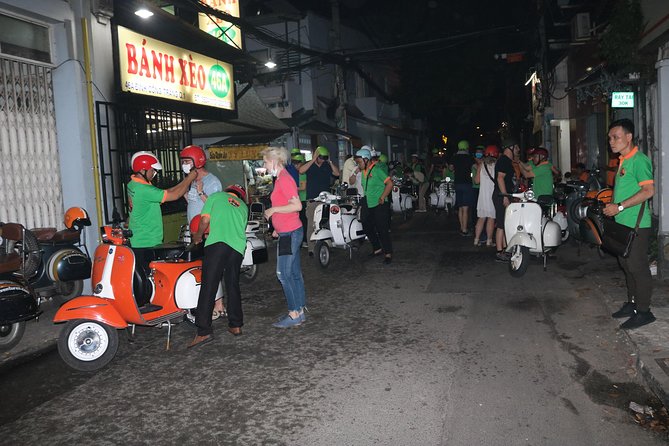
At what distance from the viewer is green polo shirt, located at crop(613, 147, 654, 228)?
561cm

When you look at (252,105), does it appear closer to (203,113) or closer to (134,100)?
(203,113)

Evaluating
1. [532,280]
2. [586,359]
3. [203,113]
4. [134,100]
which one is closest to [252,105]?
[203,113]

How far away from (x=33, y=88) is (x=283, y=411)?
6396 millimetres

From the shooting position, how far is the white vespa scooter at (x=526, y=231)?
8.47 metres

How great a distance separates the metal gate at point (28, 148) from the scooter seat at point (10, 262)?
190 cm

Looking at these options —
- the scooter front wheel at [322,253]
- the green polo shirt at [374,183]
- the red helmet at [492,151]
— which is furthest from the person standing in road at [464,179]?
the scooter front wheel at [322,253]

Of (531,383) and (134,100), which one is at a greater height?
(134,100)

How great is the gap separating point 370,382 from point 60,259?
4679 millimetres

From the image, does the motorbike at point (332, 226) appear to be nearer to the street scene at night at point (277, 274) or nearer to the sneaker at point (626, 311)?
the street scene at night at point (277, 274)

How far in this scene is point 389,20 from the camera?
34938 mm

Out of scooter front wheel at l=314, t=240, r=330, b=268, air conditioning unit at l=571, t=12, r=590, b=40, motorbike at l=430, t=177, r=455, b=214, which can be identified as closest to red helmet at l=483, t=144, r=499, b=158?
scooter front wheel at l=314, t=240, r=330, b=268

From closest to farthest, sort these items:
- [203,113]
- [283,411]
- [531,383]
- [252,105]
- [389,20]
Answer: [283,411], [531,383], [203,113], [252,105], [389,20]

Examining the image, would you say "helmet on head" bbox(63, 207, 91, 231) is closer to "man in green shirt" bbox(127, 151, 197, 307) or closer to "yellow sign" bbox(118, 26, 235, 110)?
"man in green shirt" bbox(127, 151, 197, 307)

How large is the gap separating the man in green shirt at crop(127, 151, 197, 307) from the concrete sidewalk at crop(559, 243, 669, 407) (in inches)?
183
